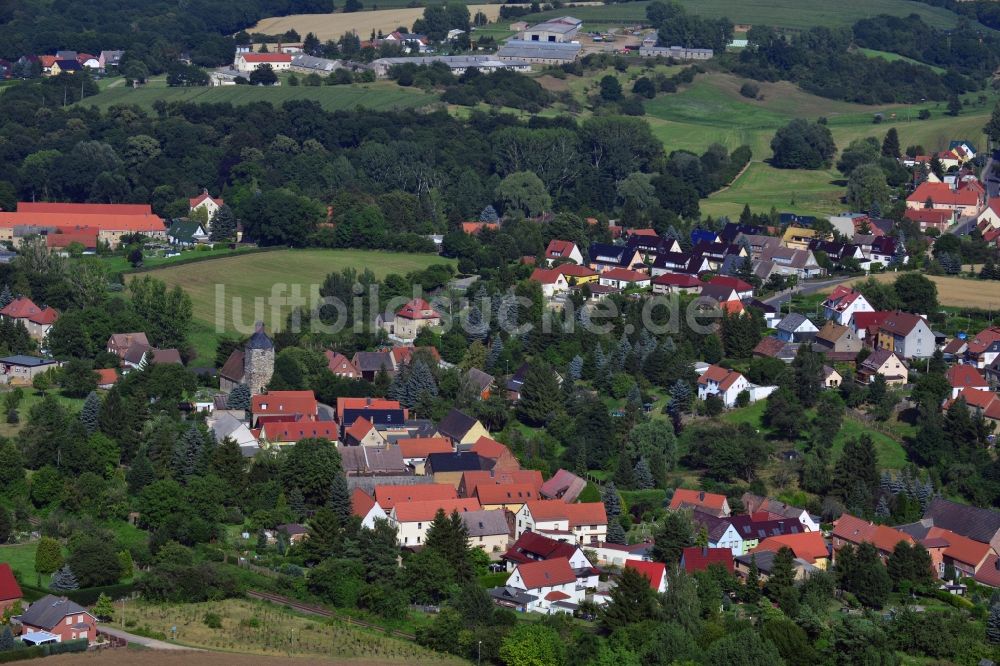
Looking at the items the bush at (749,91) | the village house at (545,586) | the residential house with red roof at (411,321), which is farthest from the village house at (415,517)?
Result: the bush at (749,91)

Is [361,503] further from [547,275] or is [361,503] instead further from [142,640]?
[547,275]

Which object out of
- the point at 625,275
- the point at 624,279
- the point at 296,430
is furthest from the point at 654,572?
the point at 625,275

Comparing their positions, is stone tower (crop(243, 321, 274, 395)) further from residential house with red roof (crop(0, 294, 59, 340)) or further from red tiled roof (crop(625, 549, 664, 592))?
red tiled roof (crop(625, 549, 664, 592))

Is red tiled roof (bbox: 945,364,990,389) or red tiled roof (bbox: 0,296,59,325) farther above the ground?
red tiled roof (bbox: 945,364,990,389)

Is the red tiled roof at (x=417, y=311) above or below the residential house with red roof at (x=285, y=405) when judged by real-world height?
below

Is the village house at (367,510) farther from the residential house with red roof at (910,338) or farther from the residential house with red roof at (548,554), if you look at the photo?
the residential house with red roof at (910,338)

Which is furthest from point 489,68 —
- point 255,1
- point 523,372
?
point 523,372

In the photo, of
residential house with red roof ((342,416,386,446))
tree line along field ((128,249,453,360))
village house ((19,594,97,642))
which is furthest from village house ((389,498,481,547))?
tree line along field ((128,249,453,360))

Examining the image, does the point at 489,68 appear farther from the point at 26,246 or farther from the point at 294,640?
the point at 294,640
